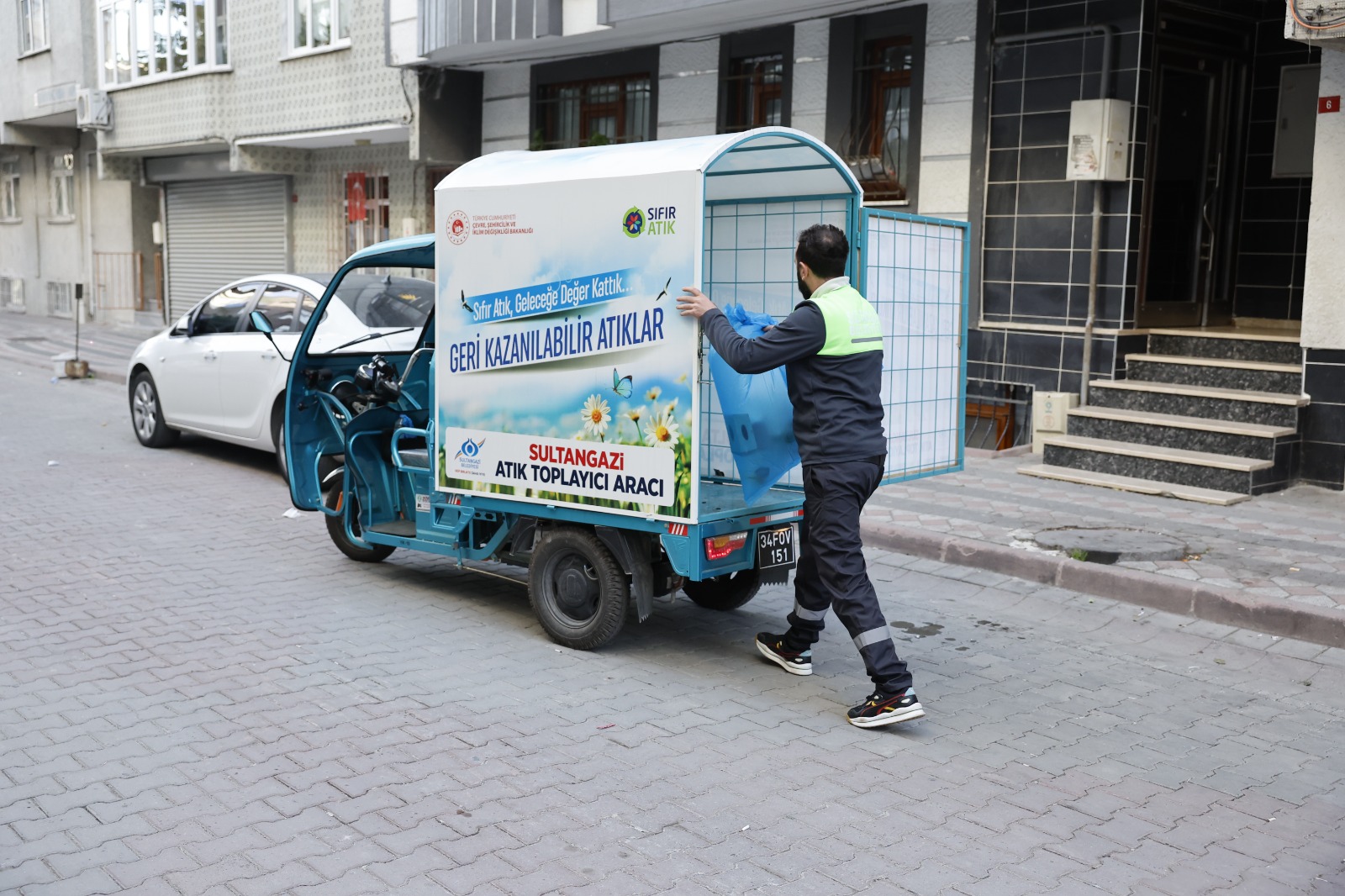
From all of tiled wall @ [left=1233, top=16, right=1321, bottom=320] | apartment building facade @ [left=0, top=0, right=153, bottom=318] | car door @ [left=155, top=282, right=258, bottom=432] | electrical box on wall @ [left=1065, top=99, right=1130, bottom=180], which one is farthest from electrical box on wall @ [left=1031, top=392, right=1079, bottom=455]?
apartment building facade @ [left=0, top=0, right=153, bottom=318]

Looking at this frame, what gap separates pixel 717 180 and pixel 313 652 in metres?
3.07

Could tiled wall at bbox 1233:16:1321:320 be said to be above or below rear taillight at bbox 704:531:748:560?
above

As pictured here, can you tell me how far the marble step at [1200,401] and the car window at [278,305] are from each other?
685cm

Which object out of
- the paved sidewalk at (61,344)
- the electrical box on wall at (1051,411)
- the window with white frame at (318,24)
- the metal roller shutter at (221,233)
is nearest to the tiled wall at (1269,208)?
the electrical box on wall at (1051,411)

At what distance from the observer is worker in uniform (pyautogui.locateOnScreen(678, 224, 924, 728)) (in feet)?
17.0

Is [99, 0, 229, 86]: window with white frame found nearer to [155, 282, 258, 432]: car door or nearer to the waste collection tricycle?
[155, 282, 258, 432]: car door

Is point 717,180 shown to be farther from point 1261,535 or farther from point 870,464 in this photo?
point 1261,535

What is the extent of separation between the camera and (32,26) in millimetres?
27578

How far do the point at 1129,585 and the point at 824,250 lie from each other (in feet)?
10.8

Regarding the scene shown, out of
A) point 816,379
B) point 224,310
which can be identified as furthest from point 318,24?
point 816,379

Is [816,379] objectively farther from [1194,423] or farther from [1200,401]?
[1200,401]

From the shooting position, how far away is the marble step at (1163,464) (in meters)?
9.62

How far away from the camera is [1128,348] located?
11156 mm

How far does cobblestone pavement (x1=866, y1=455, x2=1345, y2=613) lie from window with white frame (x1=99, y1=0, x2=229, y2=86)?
16.1 metres
